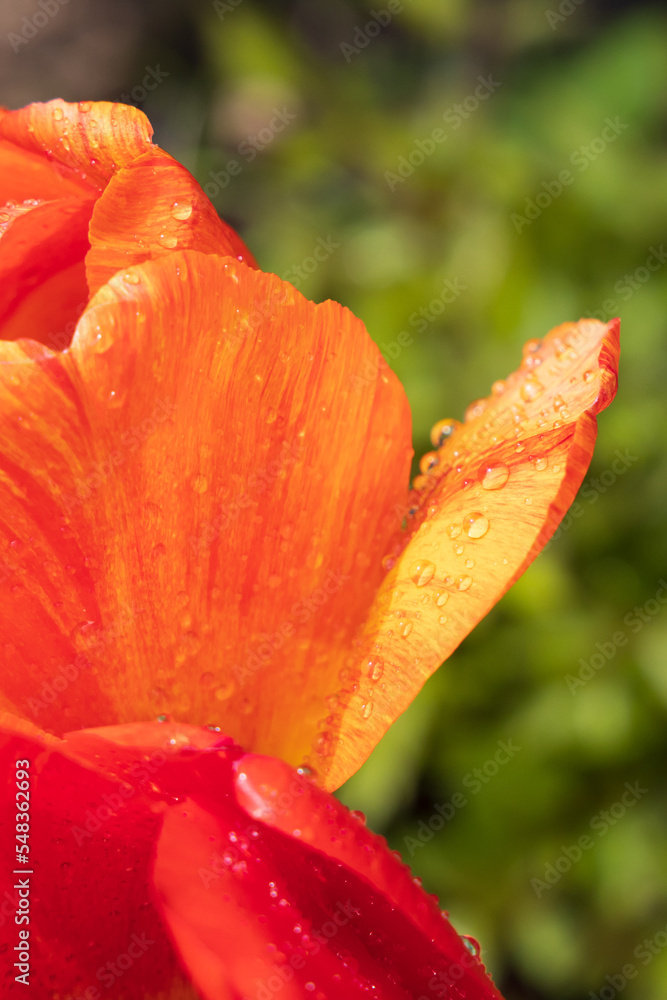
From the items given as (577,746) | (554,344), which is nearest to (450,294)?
(577,746)

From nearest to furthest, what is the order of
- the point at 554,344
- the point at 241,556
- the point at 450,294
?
the point at 241,556 < the point at 554,344 < the point at 450,294

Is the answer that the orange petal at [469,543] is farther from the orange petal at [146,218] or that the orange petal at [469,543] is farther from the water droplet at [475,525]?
the orange petal at [146,218]

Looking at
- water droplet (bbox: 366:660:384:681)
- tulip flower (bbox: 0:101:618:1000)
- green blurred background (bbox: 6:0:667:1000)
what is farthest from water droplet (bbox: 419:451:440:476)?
green blurred background (bbox: 6:0:667:1000)

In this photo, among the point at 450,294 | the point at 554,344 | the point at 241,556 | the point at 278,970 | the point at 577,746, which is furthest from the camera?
the point at 450,294

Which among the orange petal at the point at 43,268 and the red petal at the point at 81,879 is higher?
the orange petal at the point at 43,268

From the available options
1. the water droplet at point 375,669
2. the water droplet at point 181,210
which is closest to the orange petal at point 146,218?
the water droplet at point 181,210

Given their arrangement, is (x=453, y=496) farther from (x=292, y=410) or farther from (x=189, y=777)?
(x=189, y=777)

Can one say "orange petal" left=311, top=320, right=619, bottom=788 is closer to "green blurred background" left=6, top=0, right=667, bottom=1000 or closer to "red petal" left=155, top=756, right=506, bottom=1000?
"red petal" left=155, top=756, right=506, bottom=1000

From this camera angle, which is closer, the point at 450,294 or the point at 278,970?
the point at 278,970
